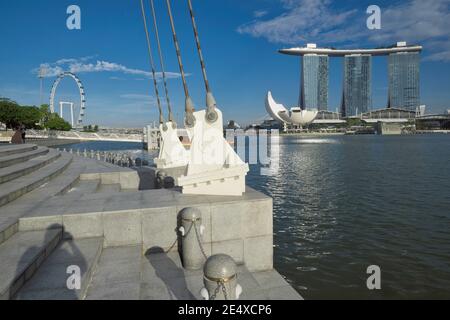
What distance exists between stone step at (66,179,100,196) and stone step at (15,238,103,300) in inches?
156

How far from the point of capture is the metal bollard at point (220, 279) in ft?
12.5

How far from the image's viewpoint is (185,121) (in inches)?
327

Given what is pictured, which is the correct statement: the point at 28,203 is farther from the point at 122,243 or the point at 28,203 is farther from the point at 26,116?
the point at 26,116

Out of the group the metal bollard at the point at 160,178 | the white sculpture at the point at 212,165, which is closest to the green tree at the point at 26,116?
the metal bollard at the point at 160,178

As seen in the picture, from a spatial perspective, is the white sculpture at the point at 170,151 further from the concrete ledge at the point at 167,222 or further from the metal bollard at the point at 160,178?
the concrete ledge at the point at 167,222

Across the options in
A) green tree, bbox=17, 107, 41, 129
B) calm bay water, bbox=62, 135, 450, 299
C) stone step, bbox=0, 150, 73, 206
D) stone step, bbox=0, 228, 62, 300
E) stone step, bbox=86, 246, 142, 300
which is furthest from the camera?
green tree, bbox=17, 107, 41, 129

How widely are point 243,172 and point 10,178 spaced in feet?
24.4

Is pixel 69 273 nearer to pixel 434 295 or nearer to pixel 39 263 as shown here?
pixel 39 263

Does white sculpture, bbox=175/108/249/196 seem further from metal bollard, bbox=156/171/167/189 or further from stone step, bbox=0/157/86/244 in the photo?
stone step, bbox=0/157/86/244

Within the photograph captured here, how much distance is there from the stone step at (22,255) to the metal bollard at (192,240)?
2.35 metres

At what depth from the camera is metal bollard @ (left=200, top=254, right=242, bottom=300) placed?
150 inches

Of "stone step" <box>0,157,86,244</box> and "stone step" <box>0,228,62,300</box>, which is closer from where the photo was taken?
"stone step" <box>0,228,62,300</box>

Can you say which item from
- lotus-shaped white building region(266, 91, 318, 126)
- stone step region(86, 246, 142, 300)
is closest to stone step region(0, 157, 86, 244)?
stone step region(86, 246, 142, 300)

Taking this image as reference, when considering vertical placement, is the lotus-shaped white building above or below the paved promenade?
above
